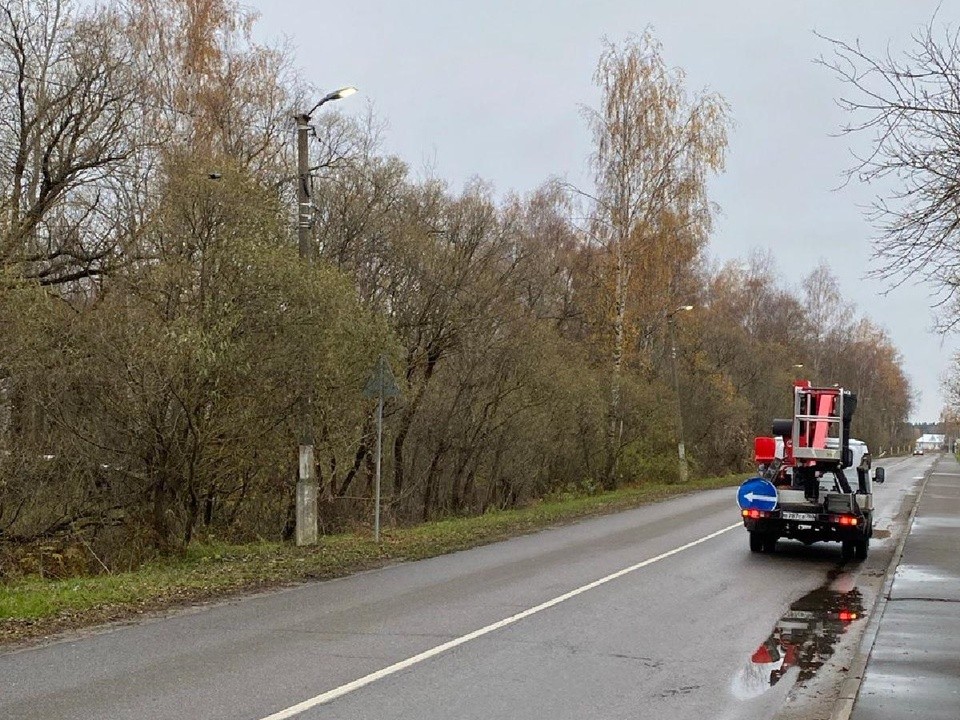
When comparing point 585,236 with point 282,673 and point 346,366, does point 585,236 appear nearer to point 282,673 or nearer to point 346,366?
point 346,366

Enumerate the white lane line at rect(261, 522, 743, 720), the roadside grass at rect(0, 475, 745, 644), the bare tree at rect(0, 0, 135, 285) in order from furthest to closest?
the bare tree at rect(0, 0, 135, 285), the roadside grass at rect(0, 475, 745, 644), the white lane line at rect(261, 522, 743, 720)

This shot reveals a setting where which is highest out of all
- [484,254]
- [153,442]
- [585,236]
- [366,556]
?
[585,236]

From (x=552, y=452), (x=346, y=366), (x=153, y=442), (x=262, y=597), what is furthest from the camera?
(x=552, y=452)

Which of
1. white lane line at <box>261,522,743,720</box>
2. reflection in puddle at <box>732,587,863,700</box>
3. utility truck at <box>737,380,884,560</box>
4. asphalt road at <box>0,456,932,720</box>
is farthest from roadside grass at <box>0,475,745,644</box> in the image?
reflection in puddle at <box>732,587,863,700</box>

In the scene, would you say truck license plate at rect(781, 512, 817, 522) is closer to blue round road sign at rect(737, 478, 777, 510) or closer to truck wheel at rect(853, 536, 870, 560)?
blue round road sign at rect(737, 478, 777, 510)

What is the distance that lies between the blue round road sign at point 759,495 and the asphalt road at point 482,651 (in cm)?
148

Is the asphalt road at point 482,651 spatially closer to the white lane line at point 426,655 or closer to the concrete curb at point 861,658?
the white lane line at point 426,655

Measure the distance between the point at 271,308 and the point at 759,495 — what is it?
8323 mm

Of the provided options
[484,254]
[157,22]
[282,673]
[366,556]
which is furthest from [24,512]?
[157,22]

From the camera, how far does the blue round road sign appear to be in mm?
16266

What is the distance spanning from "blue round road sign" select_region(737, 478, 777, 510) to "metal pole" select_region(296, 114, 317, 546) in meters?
6.95

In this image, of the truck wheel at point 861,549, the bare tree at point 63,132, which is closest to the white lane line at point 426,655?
the truck wheel at point 861,549

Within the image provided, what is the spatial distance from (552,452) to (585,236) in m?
13.1

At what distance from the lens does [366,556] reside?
15.7 metres
